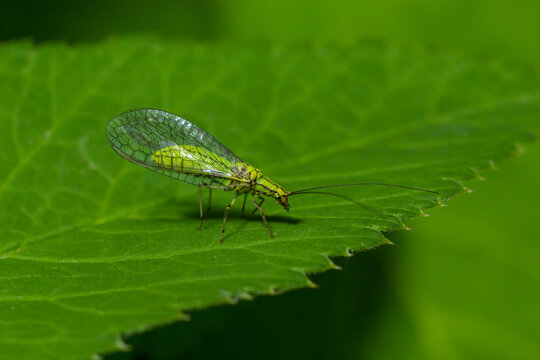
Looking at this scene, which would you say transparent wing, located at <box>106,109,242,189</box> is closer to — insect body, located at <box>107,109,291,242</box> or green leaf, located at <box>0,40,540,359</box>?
insect body, located at <box>107,109,291,242</box>

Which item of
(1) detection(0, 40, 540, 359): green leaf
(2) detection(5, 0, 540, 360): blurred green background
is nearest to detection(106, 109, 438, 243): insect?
(1) detection(0, 40, 540, 359): green leaf

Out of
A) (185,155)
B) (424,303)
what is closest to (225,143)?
(185,155)

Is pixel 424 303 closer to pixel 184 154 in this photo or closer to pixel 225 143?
pixel 225 143

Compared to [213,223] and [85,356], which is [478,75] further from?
[85,356]

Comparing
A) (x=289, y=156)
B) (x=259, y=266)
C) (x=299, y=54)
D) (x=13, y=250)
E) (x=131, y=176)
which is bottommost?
(x=13, y=250)

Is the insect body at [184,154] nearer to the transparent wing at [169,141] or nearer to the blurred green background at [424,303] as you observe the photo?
the transparent wing at [169,141]

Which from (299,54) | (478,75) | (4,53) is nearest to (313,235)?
(299,54)
